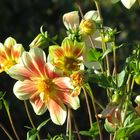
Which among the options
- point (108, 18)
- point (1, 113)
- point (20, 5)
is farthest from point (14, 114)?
point (108, 18)

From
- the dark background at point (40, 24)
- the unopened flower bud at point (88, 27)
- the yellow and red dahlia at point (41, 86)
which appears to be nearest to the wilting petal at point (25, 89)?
the yellow and red dahlia at point (41, 86)

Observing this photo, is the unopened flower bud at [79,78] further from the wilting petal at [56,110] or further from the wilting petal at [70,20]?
the wilting petal at [70,20]

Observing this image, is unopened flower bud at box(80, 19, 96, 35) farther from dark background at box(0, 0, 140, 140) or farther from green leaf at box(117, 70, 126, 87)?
dark background at box(0, 0, 140, 140)

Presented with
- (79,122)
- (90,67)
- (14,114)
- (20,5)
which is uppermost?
(90,67)

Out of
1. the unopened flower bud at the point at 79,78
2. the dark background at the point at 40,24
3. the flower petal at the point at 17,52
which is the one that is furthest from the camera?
the dark background at the point at 40,24

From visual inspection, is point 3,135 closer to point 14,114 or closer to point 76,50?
point 14,114

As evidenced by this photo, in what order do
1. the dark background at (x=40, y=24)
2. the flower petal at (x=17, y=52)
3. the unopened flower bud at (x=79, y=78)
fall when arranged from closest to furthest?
the unopened flower bud at (x=79, y=78)
the flower petal at (x=17, y=52)
the dark background at (x=40, y=24)

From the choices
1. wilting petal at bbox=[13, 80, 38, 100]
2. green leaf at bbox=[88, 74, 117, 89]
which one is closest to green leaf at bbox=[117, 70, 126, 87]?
green leaf at bbox=[88, 74, 117, 89]
